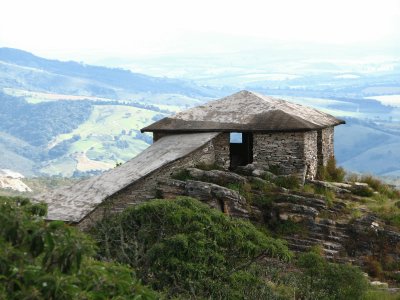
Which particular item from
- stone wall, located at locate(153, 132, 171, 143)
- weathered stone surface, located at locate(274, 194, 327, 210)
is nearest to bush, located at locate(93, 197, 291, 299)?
weathered stone surface, located at locate(274, 194, 327, 210)

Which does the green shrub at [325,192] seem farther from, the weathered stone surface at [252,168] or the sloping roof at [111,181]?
the sloping roof at [111,181]

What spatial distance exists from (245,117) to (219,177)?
3.01m

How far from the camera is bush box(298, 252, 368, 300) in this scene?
17.7 meters

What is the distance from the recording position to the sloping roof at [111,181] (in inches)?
855

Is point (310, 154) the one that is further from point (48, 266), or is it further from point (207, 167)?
point (48, 266)

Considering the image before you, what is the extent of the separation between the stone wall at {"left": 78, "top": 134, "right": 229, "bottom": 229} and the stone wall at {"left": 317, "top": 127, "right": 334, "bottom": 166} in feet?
13.4

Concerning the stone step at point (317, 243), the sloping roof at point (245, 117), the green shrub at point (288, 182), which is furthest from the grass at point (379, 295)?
the sloping roof at point (245, 117)

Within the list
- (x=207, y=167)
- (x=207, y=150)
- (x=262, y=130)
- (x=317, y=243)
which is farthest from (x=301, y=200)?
(x=207, y=150)

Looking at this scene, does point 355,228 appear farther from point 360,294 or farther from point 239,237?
point 239,237

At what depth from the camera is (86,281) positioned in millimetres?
8953

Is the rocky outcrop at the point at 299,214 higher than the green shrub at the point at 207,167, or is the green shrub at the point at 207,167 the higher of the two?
the green shrub at the point at 207,167

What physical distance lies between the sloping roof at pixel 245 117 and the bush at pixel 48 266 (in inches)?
580

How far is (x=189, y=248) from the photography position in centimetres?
1584

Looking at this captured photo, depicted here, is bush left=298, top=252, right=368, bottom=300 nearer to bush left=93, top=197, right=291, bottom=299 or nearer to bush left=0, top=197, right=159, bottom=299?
bush left=93, top=197, right=291, bottom=299
